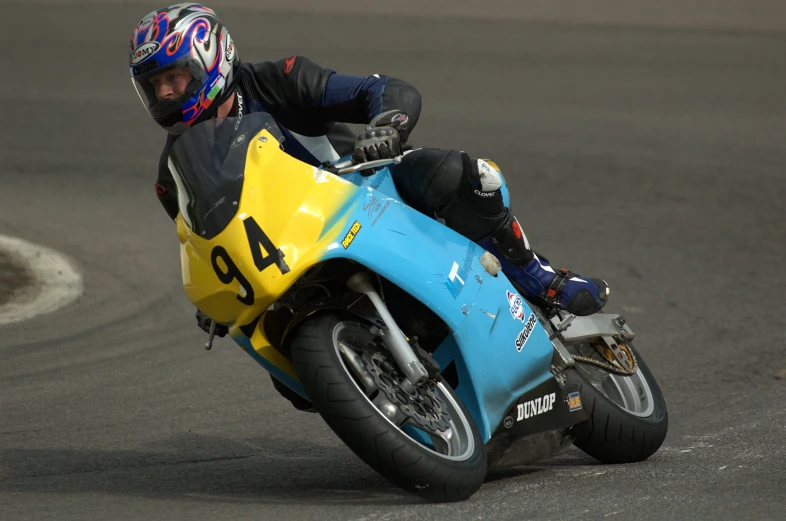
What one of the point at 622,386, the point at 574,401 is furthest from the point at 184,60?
the point at 622,386

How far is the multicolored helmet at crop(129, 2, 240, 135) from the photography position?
4047 millimetres

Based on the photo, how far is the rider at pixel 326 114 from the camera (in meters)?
4.06

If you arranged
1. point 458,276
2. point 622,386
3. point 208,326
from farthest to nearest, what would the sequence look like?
point 622,386, point 208,326, point 458,276

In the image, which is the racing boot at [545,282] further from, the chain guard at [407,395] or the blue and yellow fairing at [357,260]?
the chain guard at [407,395]

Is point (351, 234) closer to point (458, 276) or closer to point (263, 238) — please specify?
point (263, 238)

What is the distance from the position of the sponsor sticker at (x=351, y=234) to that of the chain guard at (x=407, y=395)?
35cm

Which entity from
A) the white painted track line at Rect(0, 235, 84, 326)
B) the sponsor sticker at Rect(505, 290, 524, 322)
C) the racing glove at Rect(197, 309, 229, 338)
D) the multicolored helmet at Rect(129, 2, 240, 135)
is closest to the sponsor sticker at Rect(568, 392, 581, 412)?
the sponsor sticker at Rect(505, 290, 524, 322)

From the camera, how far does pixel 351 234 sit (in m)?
3.73

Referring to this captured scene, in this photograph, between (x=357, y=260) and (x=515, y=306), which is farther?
(x=515, y=306)

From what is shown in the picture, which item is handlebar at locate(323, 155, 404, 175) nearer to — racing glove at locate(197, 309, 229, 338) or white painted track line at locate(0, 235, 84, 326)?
racing glove at locate(197, 309, 229, 338)

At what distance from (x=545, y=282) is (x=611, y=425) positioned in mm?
622

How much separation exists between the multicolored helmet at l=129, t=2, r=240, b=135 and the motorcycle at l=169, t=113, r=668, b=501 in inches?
12.9

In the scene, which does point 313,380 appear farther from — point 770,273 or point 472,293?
point 770,273

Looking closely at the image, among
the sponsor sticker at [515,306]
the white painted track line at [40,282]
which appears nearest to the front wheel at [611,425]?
the sponsor sticker at [515,306]
